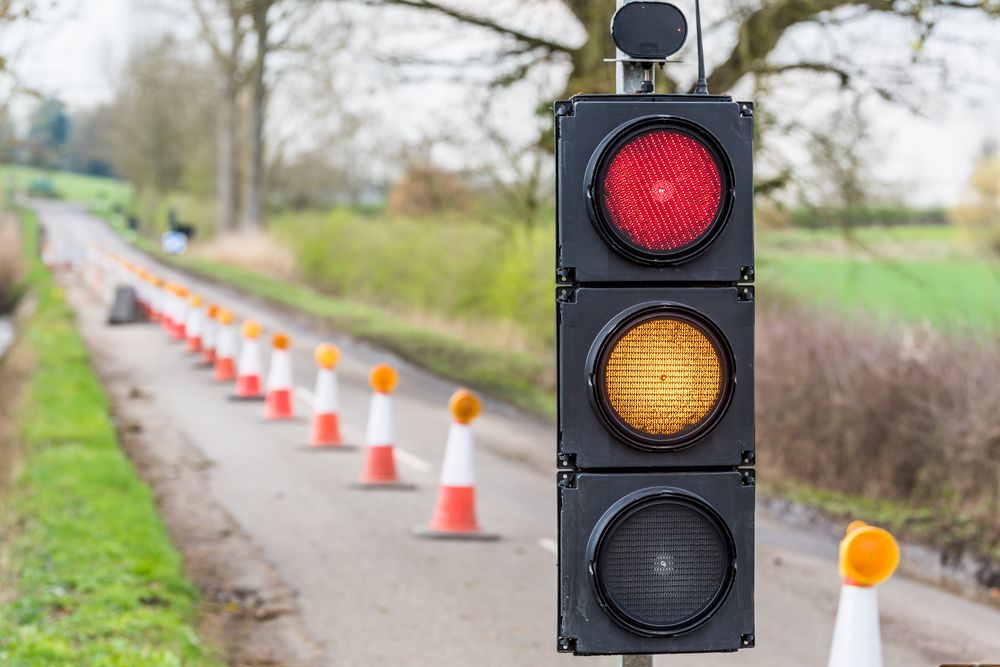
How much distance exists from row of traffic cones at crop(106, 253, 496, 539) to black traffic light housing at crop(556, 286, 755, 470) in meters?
5.90

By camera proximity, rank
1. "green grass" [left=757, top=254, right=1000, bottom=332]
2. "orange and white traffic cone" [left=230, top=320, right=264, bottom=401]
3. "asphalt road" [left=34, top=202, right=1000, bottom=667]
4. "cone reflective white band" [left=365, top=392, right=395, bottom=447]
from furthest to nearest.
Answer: "orange and white traffic cone" [left=230, top=320, right=264, bottom=401] < "green grass" [left=757, top=254, right=1000, bottom=332] < "cone reflective white band" [left=365, top=392, right=395, bottom=447] < "asphalt road" [left=34, top=202, right=1000, bottom=667]

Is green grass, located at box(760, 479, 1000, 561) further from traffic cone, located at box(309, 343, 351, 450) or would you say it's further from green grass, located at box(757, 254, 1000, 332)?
traffic cone, located at box(309, 343, 351, 450)

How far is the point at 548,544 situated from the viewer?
31.0 feet

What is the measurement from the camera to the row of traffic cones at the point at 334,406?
9.29 metres

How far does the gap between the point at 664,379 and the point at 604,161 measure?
48 centimetres

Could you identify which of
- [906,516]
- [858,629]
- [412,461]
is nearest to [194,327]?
[412,461]

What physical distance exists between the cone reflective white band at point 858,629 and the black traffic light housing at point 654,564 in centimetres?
119

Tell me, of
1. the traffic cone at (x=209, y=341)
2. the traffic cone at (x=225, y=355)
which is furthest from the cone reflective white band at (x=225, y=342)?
the traffic cone at (x=209, y=341)

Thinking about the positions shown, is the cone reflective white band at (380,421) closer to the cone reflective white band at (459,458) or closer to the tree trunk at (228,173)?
the cone reflective white band at (459,458)

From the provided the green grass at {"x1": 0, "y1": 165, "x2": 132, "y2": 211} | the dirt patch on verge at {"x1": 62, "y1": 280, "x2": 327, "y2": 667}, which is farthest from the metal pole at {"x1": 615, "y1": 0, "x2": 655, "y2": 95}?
the green grass at {"x1": 0, "y1": 165, "x2": 132, "y2": 211}

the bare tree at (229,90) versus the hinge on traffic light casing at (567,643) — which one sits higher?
the bare tree at (229,90)

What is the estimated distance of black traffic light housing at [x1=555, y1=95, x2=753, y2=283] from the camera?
9.70ft

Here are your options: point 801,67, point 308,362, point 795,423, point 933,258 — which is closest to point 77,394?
point 308,362

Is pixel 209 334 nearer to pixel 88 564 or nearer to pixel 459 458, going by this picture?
pixel 459 458
